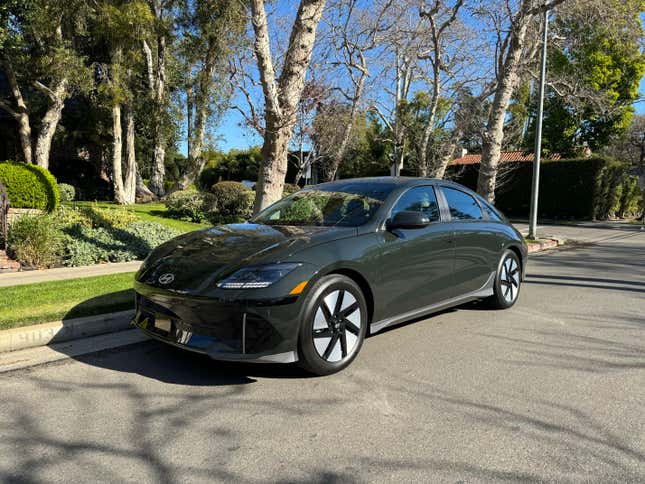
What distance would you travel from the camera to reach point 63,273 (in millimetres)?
7117

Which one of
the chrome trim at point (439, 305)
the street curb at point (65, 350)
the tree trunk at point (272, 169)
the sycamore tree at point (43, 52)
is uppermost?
the sycamore tree at point (43, 52)

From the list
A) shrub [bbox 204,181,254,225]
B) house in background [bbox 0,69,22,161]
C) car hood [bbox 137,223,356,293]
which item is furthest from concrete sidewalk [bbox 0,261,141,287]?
→ house in background [bbox 0,69,22,161]

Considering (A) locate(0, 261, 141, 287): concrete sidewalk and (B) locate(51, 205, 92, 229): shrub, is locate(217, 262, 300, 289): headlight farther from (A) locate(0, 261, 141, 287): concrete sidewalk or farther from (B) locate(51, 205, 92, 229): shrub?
(B) locate(51, 205, 92, 229): shrub

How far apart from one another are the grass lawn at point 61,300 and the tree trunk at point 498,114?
33.8 feet

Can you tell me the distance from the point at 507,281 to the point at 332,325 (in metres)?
3.07

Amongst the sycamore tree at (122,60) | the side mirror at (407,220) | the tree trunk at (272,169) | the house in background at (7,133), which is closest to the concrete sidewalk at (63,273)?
the tree trunk at (272,169)

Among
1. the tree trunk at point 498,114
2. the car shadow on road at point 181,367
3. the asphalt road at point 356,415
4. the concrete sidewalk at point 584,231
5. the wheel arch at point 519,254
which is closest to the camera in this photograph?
the asphalt road at point 356,415

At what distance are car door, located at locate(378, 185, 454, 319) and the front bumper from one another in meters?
1.02

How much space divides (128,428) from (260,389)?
0.92 m

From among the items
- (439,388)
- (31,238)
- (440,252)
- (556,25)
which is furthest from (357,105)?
(439,388)

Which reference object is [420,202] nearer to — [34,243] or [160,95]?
[34,243]

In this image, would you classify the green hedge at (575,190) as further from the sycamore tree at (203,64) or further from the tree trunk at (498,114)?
the sycamore tree at (203,64)

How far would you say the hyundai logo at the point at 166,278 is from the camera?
12.1ft

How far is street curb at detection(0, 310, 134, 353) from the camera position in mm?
4297
